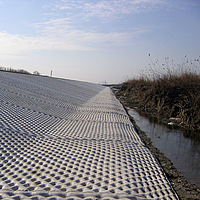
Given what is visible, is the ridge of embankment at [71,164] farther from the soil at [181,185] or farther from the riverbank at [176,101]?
the riverbank at [176,101]

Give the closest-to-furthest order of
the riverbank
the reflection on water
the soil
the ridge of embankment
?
the ridge of embankment, the soil, the reflection on water, the riverbank

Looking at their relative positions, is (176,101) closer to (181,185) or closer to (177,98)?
(177,98)

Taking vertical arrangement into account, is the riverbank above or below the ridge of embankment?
above

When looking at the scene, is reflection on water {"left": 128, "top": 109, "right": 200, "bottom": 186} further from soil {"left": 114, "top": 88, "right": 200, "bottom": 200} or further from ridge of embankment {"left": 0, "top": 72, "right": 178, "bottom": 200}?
ridge of embankment {"left": 0, "top": 72, "right": 178, "bottom": 200}

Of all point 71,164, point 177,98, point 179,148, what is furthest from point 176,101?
point 71,164

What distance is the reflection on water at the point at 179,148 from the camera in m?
2.47

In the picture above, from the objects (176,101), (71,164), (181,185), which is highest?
(176,101)

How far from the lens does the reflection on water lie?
2.47m

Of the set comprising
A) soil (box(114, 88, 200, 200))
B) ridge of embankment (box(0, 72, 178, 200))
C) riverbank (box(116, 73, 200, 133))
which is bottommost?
soil (box(114, 88, 200, 200))

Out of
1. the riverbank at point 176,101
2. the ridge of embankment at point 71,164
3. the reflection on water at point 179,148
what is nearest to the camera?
the ridge of embankment at point 71,164

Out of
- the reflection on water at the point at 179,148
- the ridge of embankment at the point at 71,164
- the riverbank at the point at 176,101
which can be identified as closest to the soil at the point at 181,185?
the reflection on water at the point at 179,148

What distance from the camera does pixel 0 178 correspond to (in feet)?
4.71

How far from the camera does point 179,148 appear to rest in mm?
3328

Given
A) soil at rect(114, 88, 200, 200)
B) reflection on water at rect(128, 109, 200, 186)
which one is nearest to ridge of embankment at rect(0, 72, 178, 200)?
soil at rect(114, 88, 200, 200)
